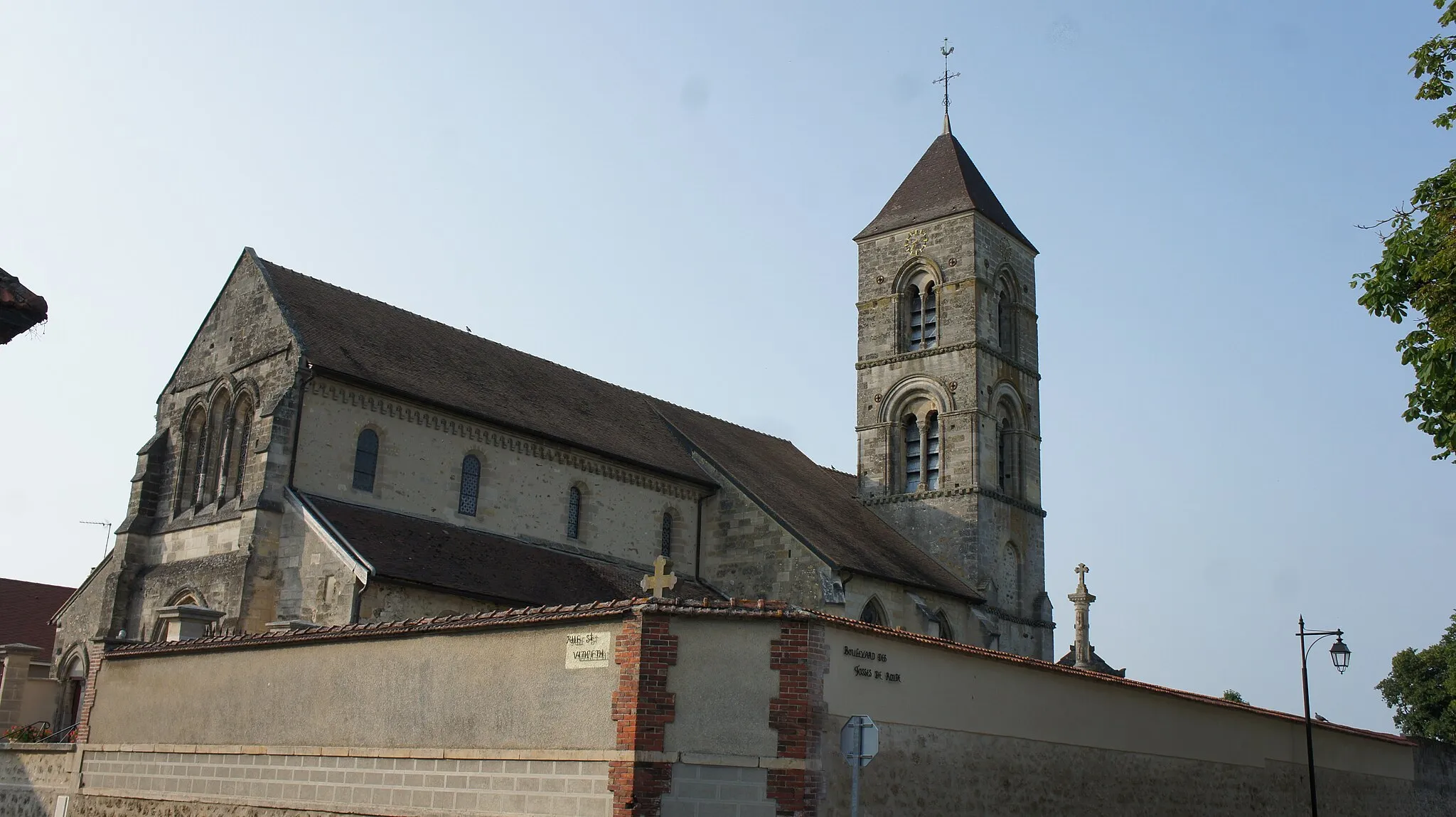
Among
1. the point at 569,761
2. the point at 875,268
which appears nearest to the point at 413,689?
the point at 569,761

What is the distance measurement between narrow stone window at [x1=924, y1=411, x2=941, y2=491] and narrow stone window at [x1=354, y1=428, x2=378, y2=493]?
16.8m

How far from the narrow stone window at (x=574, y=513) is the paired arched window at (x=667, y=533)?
8.67ft

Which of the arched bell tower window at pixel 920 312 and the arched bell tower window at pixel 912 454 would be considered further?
the arched bell tower window at pixel 920 312

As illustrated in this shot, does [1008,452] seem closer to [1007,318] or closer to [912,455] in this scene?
[912,455]

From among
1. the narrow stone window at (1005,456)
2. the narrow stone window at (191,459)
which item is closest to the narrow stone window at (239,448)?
the narrow stone window at (191,459)

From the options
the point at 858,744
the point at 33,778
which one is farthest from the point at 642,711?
the point at 33,778

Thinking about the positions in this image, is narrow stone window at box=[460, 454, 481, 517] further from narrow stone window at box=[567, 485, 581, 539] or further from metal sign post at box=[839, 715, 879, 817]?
metal sign post at box=[839, 715, 879, 817]

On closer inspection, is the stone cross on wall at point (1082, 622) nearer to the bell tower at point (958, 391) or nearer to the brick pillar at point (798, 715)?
the bell tower at point (958, 391)

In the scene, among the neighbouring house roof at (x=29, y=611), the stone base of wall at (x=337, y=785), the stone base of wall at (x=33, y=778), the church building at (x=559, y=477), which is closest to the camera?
the stone base of wall at (x=337, y=785)

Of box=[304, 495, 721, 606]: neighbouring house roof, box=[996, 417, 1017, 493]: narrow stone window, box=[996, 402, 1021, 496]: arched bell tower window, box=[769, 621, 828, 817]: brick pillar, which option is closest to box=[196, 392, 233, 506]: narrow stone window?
box=[304, 495, 721, 606]: neighbouring house roof

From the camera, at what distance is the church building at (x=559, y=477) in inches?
969

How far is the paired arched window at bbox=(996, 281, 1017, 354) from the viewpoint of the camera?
3991cm

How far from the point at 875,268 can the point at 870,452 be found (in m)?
5.54

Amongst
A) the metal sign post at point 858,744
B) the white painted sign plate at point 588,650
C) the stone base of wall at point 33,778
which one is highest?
the white painted sign plate at point 588,650
